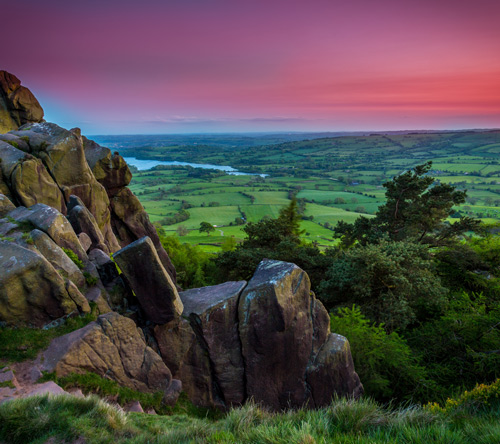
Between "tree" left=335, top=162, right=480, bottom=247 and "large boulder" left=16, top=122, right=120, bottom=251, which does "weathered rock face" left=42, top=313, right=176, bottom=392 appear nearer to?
"large boulder" left=16, top=122, right=120, bottom=251

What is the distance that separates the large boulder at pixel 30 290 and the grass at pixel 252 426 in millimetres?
4075

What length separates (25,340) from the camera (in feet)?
33.8

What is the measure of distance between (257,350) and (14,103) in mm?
49037

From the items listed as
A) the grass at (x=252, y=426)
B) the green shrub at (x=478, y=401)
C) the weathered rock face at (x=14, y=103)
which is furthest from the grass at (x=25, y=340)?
the weathered rock face at (x=14, y=103)

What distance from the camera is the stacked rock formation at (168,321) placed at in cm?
1110

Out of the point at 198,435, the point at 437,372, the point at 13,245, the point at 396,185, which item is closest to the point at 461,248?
the point at 396,185

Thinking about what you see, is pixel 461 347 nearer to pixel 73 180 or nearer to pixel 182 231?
pixel 73 180

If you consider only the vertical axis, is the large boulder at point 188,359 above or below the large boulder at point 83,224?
below

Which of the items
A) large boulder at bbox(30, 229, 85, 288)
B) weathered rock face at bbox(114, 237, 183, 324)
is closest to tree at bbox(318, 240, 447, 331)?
weathered rock face at bbox(114, 237, 183, 324)

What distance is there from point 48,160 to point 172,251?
23848mm

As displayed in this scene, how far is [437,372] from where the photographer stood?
18.6 m

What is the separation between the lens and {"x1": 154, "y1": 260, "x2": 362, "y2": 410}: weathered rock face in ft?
44.9

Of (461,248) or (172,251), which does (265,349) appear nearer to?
(461,248)

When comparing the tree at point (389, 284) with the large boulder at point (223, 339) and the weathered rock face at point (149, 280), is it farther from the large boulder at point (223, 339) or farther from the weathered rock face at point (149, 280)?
the weathered rock face at point (149, 280)
